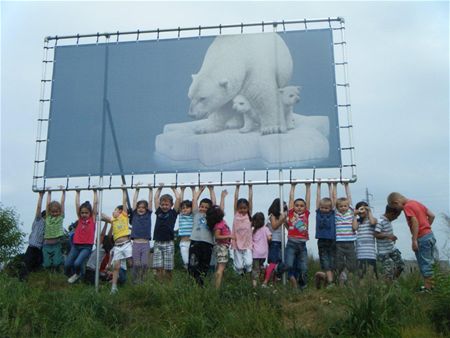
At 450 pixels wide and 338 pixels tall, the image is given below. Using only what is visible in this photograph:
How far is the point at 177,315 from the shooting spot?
6309 millimetres

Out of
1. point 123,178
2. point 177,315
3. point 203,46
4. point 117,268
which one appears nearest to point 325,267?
point 177,315

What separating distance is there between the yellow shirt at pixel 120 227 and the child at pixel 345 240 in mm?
2962

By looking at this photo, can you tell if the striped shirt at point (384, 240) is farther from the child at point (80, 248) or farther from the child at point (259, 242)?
the child at point (80, 248)

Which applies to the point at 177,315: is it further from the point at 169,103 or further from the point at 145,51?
the point at 145,51

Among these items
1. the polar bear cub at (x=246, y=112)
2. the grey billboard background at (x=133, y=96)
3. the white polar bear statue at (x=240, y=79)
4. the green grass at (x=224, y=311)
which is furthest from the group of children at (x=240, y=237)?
the white polar bear statue at (x=240, y=79)

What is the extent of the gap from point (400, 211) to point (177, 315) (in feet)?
10.4

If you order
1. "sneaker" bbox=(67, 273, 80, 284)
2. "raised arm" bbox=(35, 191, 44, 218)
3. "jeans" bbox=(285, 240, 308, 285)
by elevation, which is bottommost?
"sneaker" bbox=(67, 273, 80, 284)

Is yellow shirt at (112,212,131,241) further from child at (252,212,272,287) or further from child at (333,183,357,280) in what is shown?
child at (333,183,357,280)

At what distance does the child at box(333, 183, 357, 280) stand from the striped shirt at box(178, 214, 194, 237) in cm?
208

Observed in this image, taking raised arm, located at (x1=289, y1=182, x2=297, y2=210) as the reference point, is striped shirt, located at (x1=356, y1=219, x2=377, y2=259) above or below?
below

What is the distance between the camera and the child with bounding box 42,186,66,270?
8.69m

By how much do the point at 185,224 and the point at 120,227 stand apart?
936 mm

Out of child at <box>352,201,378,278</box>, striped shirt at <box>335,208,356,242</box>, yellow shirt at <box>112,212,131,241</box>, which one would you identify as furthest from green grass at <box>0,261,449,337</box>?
yellow shirt at <box>112,212,131,241</box>

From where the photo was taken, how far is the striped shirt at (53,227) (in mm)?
8664
